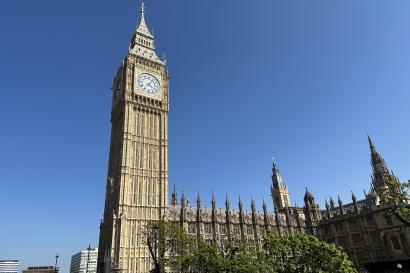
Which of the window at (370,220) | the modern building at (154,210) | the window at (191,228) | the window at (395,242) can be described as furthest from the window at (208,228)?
the window at (395,242)

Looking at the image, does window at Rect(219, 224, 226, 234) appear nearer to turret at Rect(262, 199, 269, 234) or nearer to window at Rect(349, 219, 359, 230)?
turret at Rect(262, 199, 269, 234)

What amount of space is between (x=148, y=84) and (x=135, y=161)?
20.4 meters

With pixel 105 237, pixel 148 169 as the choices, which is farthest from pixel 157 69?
pixel 105 237

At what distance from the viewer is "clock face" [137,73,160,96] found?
3019 inches

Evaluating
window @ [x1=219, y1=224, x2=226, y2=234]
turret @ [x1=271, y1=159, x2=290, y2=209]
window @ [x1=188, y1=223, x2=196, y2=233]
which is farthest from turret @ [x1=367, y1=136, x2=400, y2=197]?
window @ [x1=188, y1=223, x2=196, y2=233]

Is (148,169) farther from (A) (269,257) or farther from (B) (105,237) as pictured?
(A) (269,257)

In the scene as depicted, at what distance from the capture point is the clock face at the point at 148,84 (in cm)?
7669

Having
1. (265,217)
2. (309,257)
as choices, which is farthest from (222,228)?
(309,257)

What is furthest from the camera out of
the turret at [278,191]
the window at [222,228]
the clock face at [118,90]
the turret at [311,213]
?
the turret at [278,191]

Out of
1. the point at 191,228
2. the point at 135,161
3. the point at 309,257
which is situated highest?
the point at 135,161

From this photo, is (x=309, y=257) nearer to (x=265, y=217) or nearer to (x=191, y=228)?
(x=191, y=228)

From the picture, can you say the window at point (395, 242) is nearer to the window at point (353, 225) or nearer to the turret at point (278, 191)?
the window at point (353, 225)

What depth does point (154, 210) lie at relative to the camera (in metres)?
65.7

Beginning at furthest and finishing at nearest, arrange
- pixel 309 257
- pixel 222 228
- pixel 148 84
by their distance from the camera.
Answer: pixel 148 84 → pixel 222 228 → pixel 309 257
